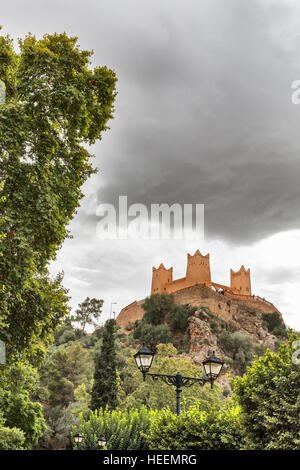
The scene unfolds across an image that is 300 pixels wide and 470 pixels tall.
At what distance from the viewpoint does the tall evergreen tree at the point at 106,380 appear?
27672 millimetres

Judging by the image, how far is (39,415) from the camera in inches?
803

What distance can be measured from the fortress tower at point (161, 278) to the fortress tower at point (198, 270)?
5582 mm

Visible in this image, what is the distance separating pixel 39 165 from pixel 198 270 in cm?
6343

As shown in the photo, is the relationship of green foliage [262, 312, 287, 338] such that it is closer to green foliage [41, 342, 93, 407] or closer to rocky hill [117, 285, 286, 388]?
rocky hill [117, 285, 286, 388]

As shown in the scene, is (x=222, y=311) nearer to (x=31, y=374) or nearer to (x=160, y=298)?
(x=160, y=298)

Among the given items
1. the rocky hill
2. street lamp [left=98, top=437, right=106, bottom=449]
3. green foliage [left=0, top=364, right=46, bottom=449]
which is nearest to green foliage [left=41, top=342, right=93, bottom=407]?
the rocky hill

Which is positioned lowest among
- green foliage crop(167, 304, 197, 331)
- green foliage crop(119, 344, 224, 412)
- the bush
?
the bush

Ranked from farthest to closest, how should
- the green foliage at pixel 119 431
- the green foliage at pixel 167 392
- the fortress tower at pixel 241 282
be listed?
the fortress tower at pixel 241 282, the green foliage at pixel 167 392, the green foliage at pixel 119 431

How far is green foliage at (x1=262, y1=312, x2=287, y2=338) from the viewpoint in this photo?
62.2 m

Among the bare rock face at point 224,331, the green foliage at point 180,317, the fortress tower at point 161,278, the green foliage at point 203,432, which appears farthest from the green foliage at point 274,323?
the green foliage at point 203,432

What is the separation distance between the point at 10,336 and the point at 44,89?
4554 millimetres

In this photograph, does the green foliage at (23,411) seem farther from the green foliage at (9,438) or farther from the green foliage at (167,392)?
the green foliage at (167,392)

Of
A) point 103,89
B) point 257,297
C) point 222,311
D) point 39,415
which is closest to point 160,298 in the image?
point 222,311

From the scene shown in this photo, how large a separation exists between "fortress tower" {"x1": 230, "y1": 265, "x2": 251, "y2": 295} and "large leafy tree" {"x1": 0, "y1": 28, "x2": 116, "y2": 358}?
227ft
